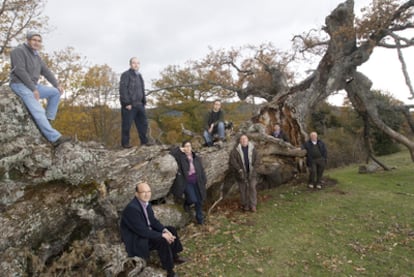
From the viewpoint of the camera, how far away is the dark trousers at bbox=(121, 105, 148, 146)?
7.66 metres

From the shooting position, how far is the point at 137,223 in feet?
16.1

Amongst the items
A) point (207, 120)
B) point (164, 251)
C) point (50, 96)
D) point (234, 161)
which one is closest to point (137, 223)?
point (164, 251)

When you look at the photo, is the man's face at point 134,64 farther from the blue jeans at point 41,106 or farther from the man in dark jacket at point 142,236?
the man in dark jacket at point 142,236

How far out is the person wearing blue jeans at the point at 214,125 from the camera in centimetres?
932

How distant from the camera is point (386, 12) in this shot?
10.4 metres

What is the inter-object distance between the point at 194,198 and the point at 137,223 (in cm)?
244

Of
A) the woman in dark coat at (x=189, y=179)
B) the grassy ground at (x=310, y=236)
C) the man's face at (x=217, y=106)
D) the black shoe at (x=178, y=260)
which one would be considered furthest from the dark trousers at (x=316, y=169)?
the black shoe at (x=178, y=260)

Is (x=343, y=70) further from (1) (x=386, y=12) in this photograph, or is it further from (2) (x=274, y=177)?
(2) (x=274, y=177)

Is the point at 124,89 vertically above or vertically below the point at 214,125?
above

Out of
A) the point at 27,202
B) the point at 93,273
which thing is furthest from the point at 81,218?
the point at 93,273

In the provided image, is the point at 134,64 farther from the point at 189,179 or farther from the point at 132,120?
the point at 189,179

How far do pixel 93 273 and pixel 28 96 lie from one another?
3.63 metres

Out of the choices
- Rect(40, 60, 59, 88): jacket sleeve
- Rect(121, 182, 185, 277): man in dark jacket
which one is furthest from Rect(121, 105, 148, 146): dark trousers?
Rect(121, 182, 185, 277): man in dark jacket

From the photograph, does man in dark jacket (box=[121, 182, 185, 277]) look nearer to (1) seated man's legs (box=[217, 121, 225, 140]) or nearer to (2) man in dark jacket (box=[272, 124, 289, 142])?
(1) seated man's legs (box=[217, 121, 225, 140])
